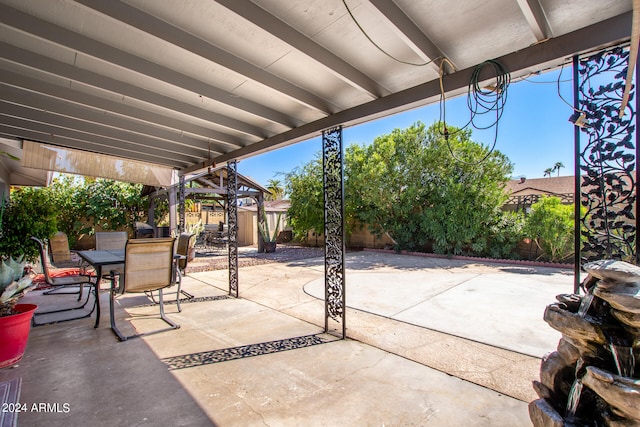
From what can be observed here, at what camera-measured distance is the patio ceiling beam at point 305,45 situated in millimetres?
1918

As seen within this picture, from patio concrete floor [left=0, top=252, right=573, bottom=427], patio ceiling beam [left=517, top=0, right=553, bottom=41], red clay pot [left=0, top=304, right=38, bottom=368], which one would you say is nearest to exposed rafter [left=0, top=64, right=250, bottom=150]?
red clay pot [left=0, top=304, right=38, bottom=368]

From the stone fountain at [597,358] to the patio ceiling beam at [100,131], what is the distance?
16.2ft

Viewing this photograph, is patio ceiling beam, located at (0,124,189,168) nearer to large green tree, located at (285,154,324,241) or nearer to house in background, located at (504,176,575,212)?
large green tree, located at (285,154,324,241)

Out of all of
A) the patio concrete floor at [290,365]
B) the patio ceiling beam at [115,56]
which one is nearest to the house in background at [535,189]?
the patio concrete floor at [290,365]

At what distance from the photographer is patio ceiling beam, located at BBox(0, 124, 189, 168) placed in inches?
164

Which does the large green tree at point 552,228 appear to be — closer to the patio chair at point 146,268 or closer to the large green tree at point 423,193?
the large green tree at point 423,193

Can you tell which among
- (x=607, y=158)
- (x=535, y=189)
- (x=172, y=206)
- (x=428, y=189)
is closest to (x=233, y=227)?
(x=172, y=206)

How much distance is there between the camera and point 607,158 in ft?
5.68

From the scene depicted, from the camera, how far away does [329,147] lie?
140 inches

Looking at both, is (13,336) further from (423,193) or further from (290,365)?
(423,193)

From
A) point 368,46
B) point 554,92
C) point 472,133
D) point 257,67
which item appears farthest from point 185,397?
point 472,133

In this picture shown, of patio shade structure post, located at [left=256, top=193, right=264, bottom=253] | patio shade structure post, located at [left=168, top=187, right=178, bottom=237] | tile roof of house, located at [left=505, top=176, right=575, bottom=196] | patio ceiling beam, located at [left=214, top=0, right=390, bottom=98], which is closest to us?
patio ceiling beam, located at [left=214, top=0, right=390, bottom=98]

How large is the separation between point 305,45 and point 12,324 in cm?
332

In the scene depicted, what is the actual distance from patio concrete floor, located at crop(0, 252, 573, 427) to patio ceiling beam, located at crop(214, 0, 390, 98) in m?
2.50
